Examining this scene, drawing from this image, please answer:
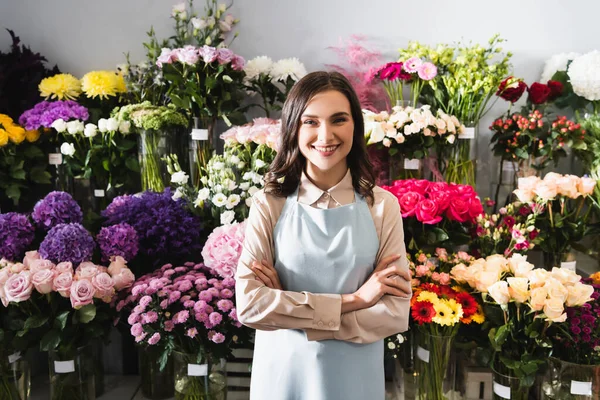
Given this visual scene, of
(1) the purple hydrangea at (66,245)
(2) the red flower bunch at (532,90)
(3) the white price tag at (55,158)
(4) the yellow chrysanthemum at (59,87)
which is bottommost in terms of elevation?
(1) the purple hydrangea at (66,245)

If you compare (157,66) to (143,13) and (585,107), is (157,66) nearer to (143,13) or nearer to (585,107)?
(143,13)

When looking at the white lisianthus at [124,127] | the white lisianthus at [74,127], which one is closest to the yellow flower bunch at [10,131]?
the white lisianthus at [74,127]

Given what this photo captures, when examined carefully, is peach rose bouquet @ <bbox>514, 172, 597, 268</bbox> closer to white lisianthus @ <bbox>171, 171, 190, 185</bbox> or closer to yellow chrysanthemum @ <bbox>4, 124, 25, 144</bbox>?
white lisianthus @ <bbox>171, 171, 190, 185</bbox>

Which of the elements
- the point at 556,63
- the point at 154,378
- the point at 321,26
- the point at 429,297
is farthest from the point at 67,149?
the point at 556,63

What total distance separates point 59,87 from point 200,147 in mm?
822

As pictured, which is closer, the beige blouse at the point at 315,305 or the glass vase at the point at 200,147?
the beige blouse at the point at 315,305

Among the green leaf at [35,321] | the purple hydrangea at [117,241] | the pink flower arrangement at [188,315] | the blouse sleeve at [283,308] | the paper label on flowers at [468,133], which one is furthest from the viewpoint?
the paper label on flowers at [468,133]

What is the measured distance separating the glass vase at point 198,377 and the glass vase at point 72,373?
423 mm

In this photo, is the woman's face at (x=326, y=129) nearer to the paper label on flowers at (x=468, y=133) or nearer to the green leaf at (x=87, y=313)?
the green leaf at (x=87, y=313)

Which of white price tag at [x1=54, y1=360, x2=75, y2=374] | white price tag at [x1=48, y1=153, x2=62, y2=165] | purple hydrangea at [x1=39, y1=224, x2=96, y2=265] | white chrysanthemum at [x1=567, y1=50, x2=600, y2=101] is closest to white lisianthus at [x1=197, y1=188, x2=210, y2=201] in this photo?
purple hydrangea at [x1=39, y1=224, x2=96, y2=265]

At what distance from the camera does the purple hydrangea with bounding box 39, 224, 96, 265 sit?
6.56 feet

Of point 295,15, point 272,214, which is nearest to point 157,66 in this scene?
point 295,15

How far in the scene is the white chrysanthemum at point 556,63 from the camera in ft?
9.11

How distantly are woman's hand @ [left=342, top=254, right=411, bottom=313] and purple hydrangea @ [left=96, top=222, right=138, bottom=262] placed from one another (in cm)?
117
